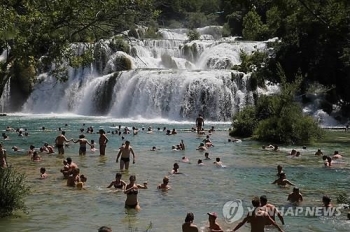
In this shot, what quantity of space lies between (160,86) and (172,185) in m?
29.5

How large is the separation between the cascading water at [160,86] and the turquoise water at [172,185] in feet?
47.8

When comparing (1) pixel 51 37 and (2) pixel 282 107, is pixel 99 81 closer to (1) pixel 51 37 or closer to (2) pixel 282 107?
(2) pixel 282 107

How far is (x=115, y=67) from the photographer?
5506 centimetres

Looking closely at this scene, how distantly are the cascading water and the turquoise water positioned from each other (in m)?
14.6

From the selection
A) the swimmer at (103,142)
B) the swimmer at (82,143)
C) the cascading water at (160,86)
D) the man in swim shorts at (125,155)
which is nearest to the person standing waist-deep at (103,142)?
the swimmer at (103,142)

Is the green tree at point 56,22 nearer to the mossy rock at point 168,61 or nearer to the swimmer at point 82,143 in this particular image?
the swimmer at point 82,143

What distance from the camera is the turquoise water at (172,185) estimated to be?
12.4 m

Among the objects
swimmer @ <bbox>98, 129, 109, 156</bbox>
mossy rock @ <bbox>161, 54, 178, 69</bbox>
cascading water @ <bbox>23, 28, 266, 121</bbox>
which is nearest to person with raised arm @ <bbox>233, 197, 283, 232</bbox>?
swimmer @ <bbox>98, 129, 109, 156</bbox>

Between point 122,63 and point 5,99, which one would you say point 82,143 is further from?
point 5,99

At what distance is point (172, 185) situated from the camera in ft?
56.8

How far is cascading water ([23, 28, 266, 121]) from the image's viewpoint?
44941 mm

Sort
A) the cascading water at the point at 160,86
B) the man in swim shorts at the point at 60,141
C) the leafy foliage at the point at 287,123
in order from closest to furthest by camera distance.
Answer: the man in swim shorts at the point at 60,141 → the leafy foliage at the point at 287,123 → the cascading water at the point at 160,86

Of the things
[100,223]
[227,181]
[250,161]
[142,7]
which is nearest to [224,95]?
[250,161]

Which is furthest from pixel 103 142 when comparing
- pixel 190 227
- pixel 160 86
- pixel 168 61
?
pixel 168 61
